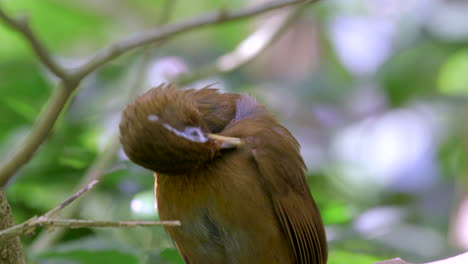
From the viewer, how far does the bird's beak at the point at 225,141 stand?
2.62m

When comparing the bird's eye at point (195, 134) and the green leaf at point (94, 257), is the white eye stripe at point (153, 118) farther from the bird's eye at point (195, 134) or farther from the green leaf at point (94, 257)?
the green leaf at point (94, 257)

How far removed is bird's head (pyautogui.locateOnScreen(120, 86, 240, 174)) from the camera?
239 cm

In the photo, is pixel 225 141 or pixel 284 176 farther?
pixel 284 176

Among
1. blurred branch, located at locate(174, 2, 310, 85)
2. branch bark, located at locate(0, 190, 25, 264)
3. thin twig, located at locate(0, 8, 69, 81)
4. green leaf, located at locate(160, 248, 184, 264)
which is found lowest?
branch bark, located at locate(0, 190, 25, 264)

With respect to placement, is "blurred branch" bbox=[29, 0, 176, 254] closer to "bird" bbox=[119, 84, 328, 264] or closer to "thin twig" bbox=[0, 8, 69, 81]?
"bird" bbox=[119, 84, 328, 264]

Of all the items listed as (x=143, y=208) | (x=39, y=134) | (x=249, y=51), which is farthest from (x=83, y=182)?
(x=249, y=51)

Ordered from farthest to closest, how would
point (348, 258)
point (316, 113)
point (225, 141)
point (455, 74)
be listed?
point (316, 113) < point (455, 74) < point (348, 258) < point (225, 141)

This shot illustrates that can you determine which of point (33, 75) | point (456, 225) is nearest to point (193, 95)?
point (33, 75)

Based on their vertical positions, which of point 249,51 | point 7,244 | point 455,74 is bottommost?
point 7,244

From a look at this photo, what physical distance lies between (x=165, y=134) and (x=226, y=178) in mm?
402

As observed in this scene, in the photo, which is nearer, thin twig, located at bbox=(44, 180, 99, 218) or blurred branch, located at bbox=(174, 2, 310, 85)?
thin twig, located at bbox=(44, 180, 99, 218)

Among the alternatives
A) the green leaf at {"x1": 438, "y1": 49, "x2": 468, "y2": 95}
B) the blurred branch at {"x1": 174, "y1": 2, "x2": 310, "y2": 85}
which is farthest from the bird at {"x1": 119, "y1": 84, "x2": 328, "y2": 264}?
the green leaf at {"x1": 438, "y1": 49, "x2": 468, "y2": 95}

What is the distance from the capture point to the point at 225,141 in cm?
268

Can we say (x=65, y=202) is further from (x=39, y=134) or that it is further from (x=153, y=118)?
(x=39, y=134)
